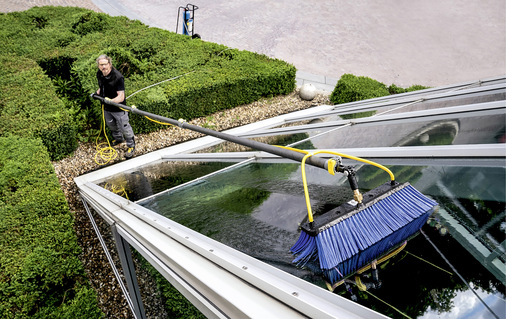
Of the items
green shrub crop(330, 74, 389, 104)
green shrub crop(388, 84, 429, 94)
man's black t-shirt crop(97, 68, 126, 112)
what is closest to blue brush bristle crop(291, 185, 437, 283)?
man's black t-shirt crop(97, 68, 126, 112)

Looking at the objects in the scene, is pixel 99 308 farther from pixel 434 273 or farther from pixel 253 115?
pixel 253 115

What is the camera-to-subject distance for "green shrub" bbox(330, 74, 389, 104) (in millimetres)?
8977

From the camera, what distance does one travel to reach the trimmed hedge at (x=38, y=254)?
400cm

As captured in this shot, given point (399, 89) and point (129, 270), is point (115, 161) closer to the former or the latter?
point (129, 270)

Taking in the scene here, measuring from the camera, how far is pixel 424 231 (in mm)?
1823

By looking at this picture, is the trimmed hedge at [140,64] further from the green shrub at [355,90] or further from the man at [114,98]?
the green shrub at [355,90]

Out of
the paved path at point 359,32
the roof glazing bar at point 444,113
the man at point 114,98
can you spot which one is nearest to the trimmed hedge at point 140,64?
the man at point 114,98

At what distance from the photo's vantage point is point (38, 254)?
4.28 metres

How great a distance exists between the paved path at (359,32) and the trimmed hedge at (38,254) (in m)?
7.78

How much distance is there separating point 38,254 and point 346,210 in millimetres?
3958

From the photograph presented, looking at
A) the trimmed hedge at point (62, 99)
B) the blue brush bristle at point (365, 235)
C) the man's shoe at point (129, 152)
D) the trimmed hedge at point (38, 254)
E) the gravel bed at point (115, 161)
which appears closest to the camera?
the blue brush bristle at point (365, 235)

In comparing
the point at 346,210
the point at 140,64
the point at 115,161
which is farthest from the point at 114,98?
the point at 346,210

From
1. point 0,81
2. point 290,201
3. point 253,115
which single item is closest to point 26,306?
point 290,201

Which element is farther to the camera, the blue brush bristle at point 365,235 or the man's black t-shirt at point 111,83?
the man's black t-shirt at point 111,83
